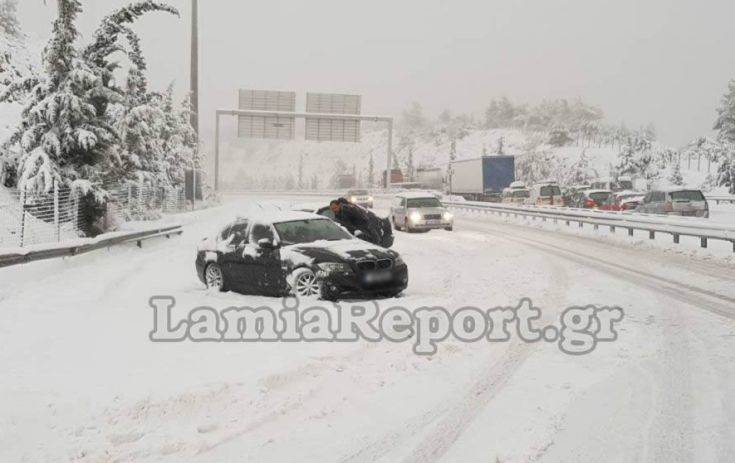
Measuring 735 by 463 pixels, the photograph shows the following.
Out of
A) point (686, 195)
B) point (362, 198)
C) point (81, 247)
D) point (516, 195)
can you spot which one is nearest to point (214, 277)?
point (81, 247)

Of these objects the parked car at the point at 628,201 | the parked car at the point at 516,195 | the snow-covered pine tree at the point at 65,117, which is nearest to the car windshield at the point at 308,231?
the snow-covered pine tree at the point at 65,117

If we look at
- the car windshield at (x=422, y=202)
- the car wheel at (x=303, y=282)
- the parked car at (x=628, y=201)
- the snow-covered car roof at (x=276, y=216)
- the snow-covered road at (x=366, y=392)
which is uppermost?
the parked car at (x=628, y=201)

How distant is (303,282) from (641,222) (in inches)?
608

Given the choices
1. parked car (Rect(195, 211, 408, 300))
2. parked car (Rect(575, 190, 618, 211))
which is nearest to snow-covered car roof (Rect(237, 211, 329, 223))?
parked car (Rect(195, 211, 408, 300))

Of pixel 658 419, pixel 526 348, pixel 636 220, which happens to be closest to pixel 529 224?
pixel 636 220

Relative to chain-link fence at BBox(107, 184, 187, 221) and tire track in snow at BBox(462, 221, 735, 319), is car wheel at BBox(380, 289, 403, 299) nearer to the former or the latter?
tire track in snow at BBox(462, 221, 735, 319)

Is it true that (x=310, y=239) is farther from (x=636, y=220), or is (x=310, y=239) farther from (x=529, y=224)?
(x=529, y=224)

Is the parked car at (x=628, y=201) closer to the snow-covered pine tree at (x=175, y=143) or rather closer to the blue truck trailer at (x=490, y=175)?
the blue truck trailer at (x=490, y=175)

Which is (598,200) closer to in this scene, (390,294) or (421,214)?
(421,214)

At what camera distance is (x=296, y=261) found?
9.14 m

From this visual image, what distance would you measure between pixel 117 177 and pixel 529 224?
1826cm

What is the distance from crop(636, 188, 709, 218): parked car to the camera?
23734 millimetres

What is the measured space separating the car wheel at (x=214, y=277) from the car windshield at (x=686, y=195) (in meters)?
20.1

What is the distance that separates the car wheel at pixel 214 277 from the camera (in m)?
10.4
